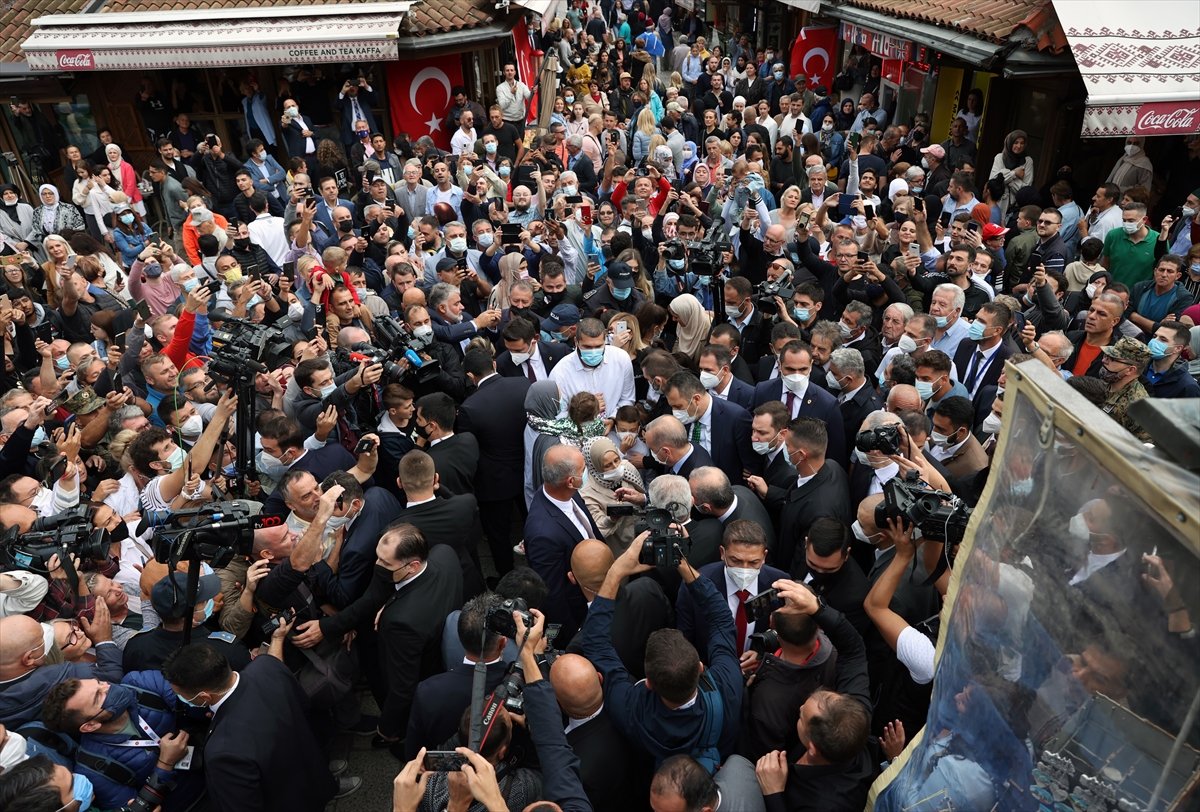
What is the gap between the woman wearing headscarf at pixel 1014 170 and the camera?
954cm

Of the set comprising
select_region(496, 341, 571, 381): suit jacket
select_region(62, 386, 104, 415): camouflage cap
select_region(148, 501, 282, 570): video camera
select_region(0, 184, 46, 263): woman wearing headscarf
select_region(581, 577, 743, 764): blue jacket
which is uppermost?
select_region(148, 501, 282, 570): video camera

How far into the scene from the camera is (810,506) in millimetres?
4188

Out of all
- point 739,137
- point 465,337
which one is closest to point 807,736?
point 465,337

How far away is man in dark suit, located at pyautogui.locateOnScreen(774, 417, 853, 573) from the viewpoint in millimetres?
4180

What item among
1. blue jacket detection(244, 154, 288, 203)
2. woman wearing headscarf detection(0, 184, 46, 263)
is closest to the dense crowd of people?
woman wearing headscarf detection(0, 184, 46, 263)

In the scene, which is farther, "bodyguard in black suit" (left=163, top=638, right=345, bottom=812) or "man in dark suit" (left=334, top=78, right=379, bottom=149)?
"man in dark suit" (left=334, top=78, right=379, bottom=149)

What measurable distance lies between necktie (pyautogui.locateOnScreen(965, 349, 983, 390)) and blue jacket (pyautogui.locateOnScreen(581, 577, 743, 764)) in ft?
10.2

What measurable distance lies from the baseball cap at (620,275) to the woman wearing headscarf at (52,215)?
305 inches

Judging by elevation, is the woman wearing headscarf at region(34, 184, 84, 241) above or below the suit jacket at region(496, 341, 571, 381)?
below

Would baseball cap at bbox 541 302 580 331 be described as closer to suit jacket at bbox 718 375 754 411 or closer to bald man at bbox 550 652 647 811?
suit jacket at bbox 718 375 754 411

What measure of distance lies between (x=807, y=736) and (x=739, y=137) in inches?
403

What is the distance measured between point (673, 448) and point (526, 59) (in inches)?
611

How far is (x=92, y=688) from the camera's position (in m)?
3.12

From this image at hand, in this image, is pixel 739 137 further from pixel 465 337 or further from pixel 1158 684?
pixel 1158 684
